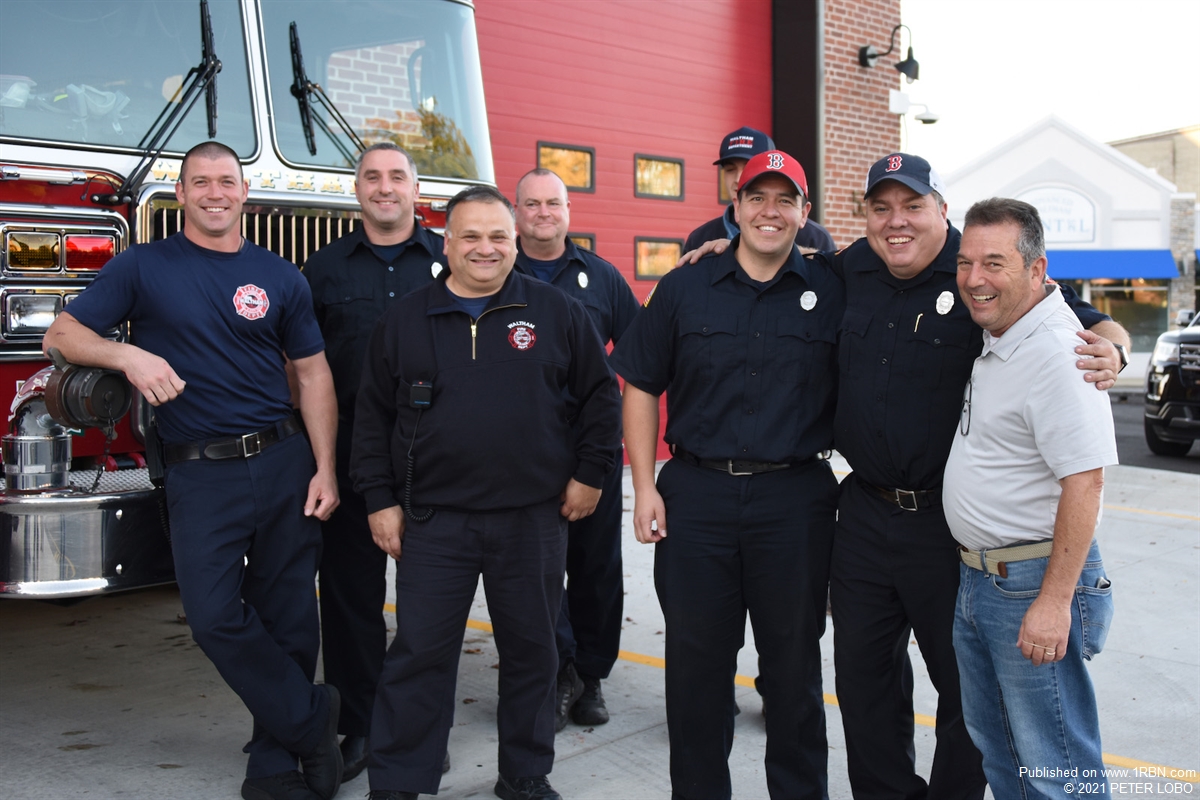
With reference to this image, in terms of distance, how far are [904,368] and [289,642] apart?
210 centimetres

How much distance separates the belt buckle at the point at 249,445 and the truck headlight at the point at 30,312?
871 millimetres

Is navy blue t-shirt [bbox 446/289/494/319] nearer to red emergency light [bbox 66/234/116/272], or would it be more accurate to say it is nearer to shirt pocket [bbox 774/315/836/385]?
shirt pocket [bbox 774/315/836/385]

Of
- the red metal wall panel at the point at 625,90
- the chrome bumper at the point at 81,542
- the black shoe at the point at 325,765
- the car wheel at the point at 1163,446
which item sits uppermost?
the red metal wall panel at the point at 625,90

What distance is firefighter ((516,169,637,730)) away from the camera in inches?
169

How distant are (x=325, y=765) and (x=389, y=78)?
2904 millimetres

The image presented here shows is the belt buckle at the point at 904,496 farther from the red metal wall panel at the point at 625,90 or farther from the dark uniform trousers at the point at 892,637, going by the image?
the red metal wall panel at the point at 625,90

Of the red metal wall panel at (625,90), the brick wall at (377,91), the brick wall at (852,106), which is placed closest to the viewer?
the brick wall at (377,91)

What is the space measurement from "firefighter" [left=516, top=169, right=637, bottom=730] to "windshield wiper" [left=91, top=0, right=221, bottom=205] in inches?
47.7

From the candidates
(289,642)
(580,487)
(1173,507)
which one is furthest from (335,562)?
(1173,507)

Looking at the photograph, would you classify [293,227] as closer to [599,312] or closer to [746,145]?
[599,312]

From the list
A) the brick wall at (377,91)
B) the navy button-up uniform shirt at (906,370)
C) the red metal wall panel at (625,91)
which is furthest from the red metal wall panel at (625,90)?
the navy button-up uniform shirt at (906,370)

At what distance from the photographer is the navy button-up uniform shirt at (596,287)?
4.37m

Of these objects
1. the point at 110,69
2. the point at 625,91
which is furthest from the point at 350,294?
the point at 625,91

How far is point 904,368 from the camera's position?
3.04 metres
